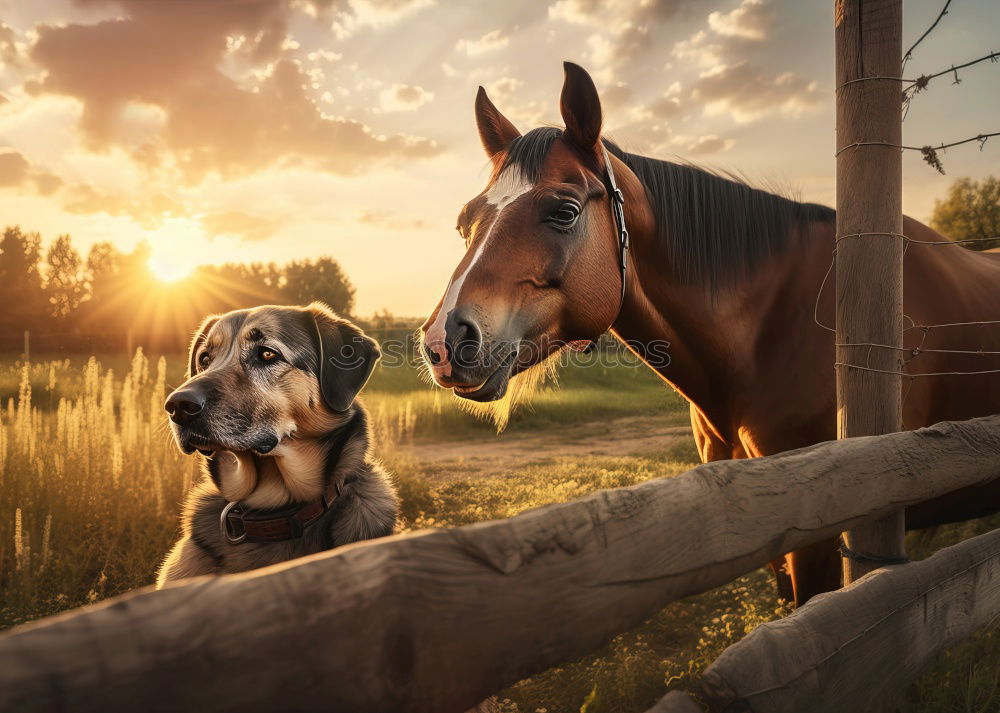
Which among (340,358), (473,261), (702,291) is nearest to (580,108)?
(473,261)

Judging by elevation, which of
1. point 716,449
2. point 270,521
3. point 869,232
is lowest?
point 270,521

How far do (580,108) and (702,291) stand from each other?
3.70 ft

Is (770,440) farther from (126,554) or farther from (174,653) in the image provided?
(126,554)

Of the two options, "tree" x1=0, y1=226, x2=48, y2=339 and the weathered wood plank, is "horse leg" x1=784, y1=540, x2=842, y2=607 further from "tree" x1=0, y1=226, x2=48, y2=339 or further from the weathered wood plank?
"tree" x1=0, y1=226, x2=48, y2=339

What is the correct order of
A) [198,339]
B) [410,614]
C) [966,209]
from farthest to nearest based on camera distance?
1. [966,209]
2. [198,339]
3. [410,614]

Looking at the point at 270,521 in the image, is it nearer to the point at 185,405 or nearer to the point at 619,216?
the point at 185,405

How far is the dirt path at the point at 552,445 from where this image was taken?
37.0ft

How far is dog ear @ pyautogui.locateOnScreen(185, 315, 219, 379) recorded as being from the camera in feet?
11.0

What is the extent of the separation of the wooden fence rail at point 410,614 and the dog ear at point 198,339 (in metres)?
2.84

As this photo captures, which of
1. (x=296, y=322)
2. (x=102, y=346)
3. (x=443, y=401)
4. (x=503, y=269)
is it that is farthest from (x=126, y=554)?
(x=102, y=346)

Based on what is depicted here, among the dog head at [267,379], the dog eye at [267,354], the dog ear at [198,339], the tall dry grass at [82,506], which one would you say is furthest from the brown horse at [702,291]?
the tall dry grass at [82,506]

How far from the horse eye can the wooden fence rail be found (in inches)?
63.3

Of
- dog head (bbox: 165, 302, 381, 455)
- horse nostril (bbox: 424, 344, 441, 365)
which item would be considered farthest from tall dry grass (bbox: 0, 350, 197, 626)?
horse nostril (bbox: 424, 344, 441, 365)

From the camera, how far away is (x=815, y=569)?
2922mm
